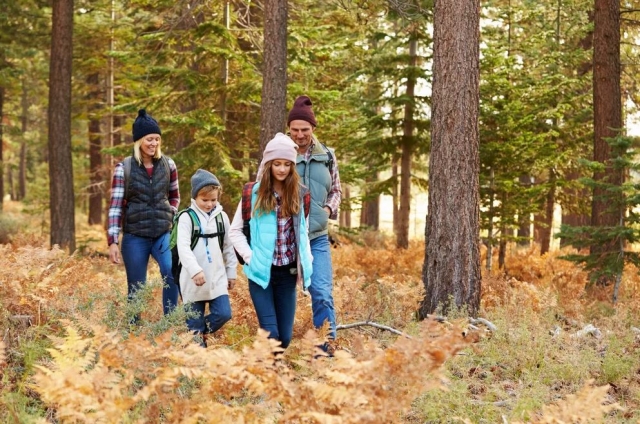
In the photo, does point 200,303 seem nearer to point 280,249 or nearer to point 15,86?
point 280,249

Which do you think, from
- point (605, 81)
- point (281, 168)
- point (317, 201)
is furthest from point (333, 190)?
point (605, 81)

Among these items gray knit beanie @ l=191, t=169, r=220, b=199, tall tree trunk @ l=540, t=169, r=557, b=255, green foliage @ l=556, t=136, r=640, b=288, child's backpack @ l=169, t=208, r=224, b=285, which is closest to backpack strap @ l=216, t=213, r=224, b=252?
child's backpack @ l=169, t=208, r=224, b=285

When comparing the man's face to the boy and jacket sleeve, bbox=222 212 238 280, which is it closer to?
the boy

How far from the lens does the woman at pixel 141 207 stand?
7008 mm

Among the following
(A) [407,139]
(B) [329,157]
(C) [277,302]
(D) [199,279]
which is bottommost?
(C) [277,302]

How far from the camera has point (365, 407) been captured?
3.92 m

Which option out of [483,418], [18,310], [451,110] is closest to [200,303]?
[18,310]

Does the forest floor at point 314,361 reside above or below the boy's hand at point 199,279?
below

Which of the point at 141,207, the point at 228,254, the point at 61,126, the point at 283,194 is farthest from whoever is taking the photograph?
the point at 61,126

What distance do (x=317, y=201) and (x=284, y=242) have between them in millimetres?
785

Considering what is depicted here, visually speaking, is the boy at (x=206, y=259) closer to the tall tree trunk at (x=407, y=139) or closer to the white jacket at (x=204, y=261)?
the white jacket at (x=204, y=261)

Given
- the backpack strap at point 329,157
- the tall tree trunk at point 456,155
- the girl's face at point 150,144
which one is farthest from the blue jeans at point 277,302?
the tall tree trunk at point 456,155

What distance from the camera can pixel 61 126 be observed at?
15719 millimetres

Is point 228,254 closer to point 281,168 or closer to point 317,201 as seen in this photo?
point 317,201
